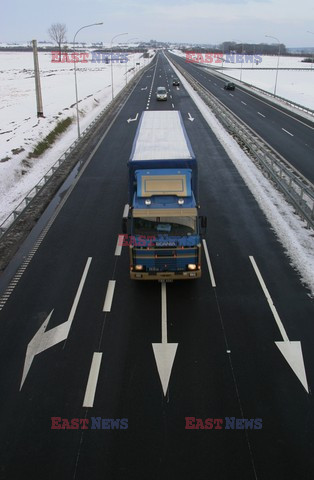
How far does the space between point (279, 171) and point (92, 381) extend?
19.4 m

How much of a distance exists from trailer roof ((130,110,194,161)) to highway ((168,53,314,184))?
407 inches

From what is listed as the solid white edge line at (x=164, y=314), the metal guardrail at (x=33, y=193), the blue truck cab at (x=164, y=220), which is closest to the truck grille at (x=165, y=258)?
the blue truck cab at (x=164, y=220)

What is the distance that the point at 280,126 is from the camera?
42062 millimetres

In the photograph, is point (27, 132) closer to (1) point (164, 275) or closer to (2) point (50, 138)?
(2) point (50, 138)

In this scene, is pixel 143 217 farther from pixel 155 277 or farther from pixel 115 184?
pixel 115 184

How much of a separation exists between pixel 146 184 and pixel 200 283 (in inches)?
161

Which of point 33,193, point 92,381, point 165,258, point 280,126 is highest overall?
point 280,126

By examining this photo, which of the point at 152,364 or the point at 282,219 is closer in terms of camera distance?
the point at 152,364

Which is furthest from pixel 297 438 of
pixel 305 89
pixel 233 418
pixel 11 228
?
pixel 305 89

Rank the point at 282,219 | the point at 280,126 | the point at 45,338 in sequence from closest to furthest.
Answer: the point at 45,338 < the point at 282,219 < the point at 280,126

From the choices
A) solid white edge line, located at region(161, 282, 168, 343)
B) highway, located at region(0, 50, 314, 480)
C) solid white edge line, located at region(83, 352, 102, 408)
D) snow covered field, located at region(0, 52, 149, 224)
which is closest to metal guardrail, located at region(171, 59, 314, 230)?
highway, located at region(0, 50, 314, 480)

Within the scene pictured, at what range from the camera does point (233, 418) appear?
Result: 894cm

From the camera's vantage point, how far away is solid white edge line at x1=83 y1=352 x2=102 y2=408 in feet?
30.7

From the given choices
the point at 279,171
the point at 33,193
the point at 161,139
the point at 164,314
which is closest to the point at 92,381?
the point at 164,314
